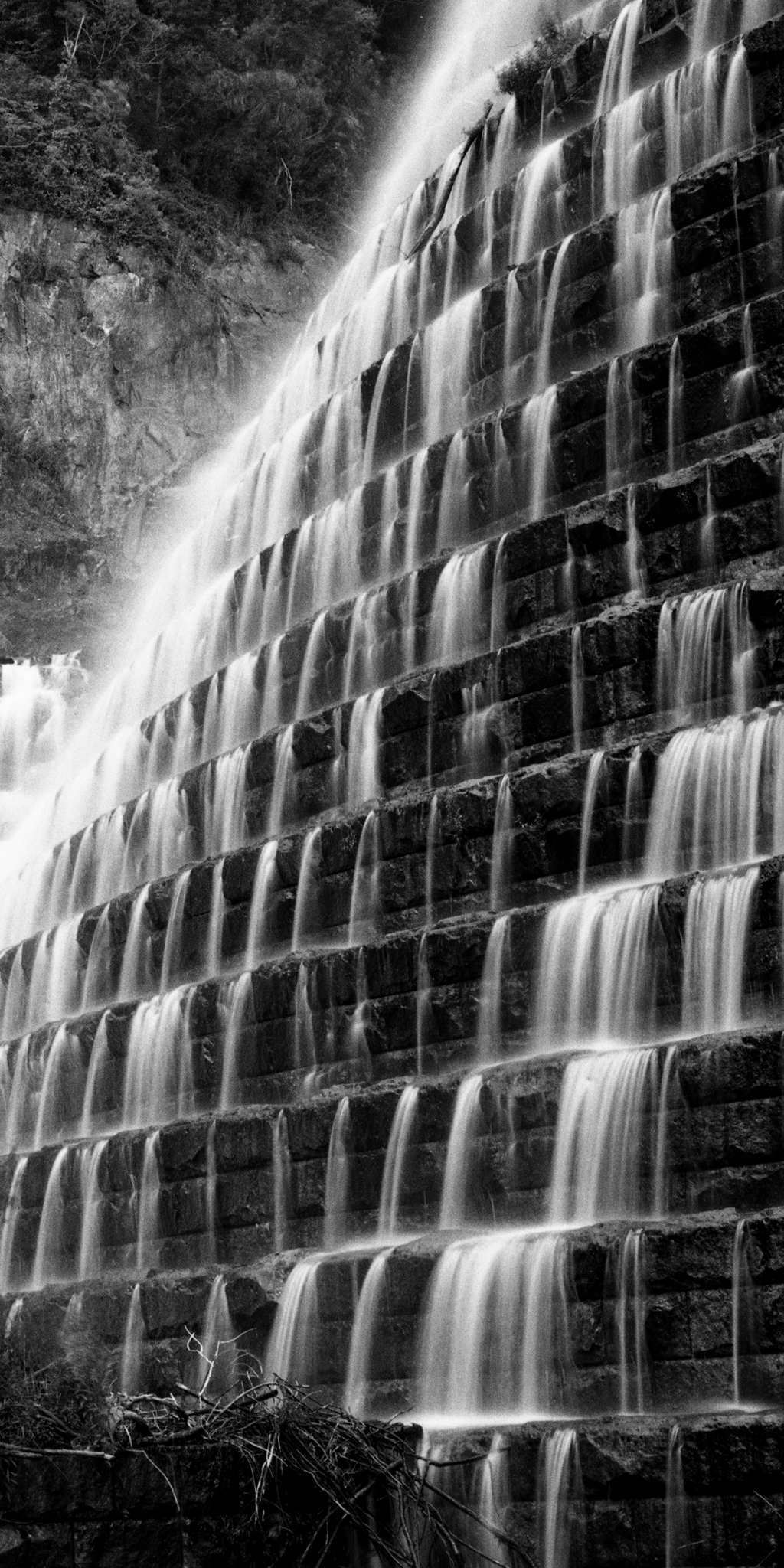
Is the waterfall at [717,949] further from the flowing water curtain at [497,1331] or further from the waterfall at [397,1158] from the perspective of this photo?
the waterfall at [397,1158]

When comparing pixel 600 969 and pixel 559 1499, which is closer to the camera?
pixel 559 1499

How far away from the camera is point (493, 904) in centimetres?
2484

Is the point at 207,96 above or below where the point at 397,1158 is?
above

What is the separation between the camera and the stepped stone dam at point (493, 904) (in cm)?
1773

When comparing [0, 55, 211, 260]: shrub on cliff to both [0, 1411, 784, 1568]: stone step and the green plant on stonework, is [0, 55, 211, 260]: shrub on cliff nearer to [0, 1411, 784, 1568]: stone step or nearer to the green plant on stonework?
the green plant on stonework

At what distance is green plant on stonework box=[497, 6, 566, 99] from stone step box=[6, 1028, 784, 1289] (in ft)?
79.3

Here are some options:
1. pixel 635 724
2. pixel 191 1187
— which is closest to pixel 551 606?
pixel 635 724

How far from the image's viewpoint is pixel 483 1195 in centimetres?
2109

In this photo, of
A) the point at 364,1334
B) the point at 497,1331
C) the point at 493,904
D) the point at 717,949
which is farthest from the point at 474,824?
the point at 497,1331

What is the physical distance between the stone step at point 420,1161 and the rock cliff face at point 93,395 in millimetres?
29770

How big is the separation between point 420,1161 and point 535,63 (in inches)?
1093

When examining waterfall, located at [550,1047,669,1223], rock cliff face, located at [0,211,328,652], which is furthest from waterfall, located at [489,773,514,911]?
rock cliff face, located at [0,211,328,652]

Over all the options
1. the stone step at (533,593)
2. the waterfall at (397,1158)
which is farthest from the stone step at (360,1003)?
the stone step at (533,593)

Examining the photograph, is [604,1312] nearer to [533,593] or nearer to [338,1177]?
[338,1177]
